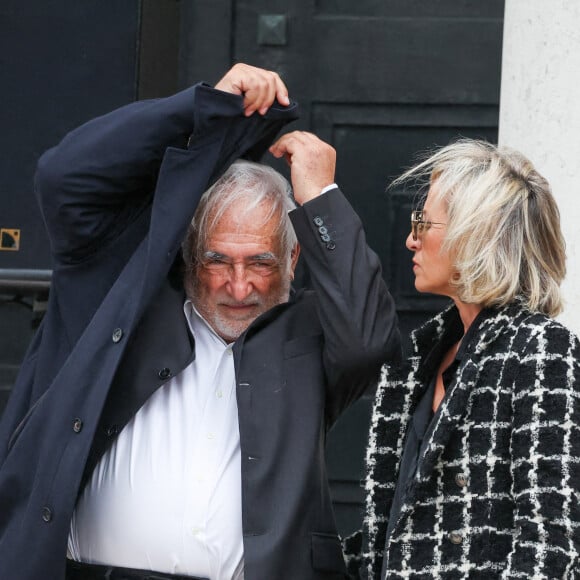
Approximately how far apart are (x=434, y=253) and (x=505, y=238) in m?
0.17

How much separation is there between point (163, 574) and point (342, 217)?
2.93ft

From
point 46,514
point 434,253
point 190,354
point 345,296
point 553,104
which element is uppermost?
point 553,104

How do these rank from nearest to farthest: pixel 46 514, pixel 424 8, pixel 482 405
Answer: pixel 482 405, pixel 46 514, pixel 424 8

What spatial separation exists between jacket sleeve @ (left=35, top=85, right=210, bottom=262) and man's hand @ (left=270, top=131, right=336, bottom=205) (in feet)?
0.82

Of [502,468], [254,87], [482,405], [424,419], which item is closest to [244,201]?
[254,87]

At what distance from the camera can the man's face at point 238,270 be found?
3059mm

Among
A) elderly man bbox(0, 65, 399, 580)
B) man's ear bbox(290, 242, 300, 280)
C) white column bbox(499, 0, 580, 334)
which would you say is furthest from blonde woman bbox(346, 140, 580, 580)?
white column bbox(499, 0, 580, 334)

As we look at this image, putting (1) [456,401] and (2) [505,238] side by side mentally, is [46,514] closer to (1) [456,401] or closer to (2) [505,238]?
(1) [456,401]

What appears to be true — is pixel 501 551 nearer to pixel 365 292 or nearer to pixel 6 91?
pixel 365 292

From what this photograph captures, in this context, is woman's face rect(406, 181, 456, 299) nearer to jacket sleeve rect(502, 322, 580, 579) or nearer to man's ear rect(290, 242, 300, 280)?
jacket sleeve rect(502, 322, 580, 579)

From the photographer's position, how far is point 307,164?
3025mm

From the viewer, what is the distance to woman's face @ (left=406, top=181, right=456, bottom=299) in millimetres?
2746

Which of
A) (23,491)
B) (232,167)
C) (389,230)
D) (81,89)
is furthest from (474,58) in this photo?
(23,491)

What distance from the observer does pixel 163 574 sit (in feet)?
9.46
